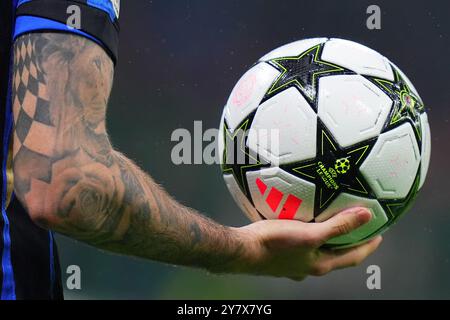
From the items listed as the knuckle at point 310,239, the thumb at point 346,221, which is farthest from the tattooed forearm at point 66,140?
the thumb at point 346,221

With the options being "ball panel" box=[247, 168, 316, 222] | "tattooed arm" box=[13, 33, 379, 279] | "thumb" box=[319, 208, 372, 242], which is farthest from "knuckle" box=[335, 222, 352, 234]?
"tattooed arm" box=[13, 33, 379, 279]

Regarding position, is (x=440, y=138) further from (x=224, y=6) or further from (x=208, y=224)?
(x=208, y=224)

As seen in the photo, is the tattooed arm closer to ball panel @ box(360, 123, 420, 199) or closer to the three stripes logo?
the three stripes logo

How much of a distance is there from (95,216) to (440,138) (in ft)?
15.4

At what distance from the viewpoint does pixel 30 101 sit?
1286 mm

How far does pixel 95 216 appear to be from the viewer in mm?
1372

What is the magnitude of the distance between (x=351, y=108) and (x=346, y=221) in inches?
15.1

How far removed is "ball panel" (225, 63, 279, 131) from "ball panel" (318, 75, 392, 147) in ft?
0.67

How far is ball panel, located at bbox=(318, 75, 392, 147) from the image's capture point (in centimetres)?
225

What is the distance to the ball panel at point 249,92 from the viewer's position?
7.80 feet

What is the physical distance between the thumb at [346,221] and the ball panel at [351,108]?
23cm

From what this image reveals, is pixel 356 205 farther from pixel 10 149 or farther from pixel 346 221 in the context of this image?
pixel 10 149

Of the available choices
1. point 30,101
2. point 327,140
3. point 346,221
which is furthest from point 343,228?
point 30,101
